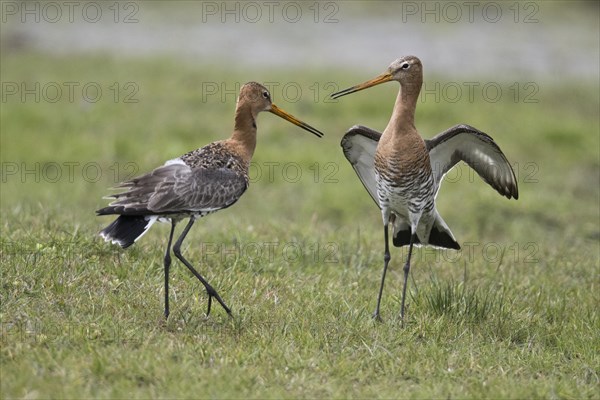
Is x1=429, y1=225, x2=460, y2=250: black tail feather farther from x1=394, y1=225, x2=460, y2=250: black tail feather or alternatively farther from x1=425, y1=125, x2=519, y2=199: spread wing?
x1=425, y1=125, x2=519, y2=199: spread wing

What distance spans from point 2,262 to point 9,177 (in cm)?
546

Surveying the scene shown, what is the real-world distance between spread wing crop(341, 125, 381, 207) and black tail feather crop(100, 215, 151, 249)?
1781mm

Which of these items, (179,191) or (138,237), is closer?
(138,237)

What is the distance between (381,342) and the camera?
570 centimetres

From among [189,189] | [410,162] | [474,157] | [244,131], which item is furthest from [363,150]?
[189,189]

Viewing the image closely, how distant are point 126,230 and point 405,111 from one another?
2156mm

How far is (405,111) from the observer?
653cm

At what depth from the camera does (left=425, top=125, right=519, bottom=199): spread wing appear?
21.9 feet

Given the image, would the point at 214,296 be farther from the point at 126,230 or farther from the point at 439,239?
the point at 439,239

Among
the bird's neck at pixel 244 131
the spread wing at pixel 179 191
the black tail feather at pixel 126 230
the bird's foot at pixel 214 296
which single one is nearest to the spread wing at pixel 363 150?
the bird's neck at pixel 244 131

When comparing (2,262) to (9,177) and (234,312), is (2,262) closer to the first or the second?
(234,312)

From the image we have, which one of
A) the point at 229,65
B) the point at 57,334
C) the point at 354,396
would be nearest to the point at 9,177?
the point at 229,65

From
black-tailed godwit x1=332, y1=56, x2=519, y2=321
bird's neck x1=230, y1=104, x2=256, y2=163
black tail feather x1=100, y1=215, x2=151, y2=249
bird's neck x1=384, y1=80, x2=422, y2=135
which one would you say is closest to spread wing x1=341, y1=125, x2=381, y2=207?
black-tailed godwit x1=332, y1=56, x2=519, y2=321

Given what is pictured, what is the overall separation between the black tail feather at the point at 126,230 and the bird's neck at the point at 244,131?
1.05 m
